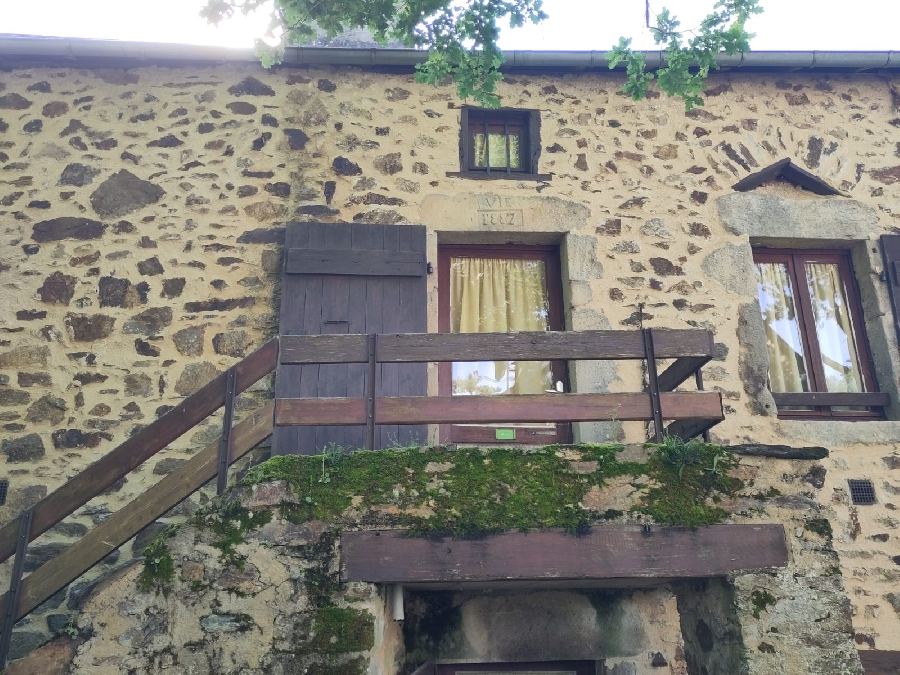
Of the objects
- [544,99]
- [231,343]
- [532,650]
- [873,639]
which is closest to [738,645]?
[532,650]

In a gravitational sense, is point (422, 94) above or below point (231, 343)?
above

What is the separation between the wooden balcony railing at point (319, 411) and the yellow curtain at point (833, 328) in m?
2.18

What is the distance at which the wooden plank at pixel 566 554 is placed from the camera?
10.5ft

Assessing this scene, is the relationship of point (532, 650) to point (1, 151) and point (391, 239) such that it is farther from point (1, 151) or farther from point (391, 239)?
point (1, 151)

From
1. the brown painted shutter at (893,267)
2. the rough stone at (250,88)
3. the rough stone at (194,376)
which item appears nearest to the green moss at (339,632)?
the rough stone at (194,376)

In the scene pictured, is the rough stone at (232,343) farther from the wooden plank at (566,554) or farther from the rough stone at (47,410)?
the wooden plank at (566,554)

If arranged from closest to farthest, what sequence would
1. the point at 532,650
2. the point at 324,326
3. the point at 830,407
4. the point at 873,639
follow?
the point at 532,650 → the point at 873,639 → the point at 324,326 → the point at 830,407

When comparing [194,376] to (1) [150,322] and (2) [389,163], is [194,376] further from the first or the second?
(2) [389,163]

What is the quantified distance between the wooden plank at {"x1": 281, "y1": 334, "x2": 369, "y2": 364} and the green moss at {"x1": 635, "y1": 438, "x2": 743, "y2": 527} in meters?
1.46

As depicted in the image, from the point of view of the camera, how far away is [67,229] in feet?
17.1

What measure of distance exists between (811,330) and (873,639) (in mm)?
2094

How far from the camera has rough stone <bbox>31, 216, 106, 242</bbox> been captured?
519cm

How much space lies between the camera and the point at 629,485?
337 cm

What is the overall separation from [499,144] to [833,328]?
111 inches
